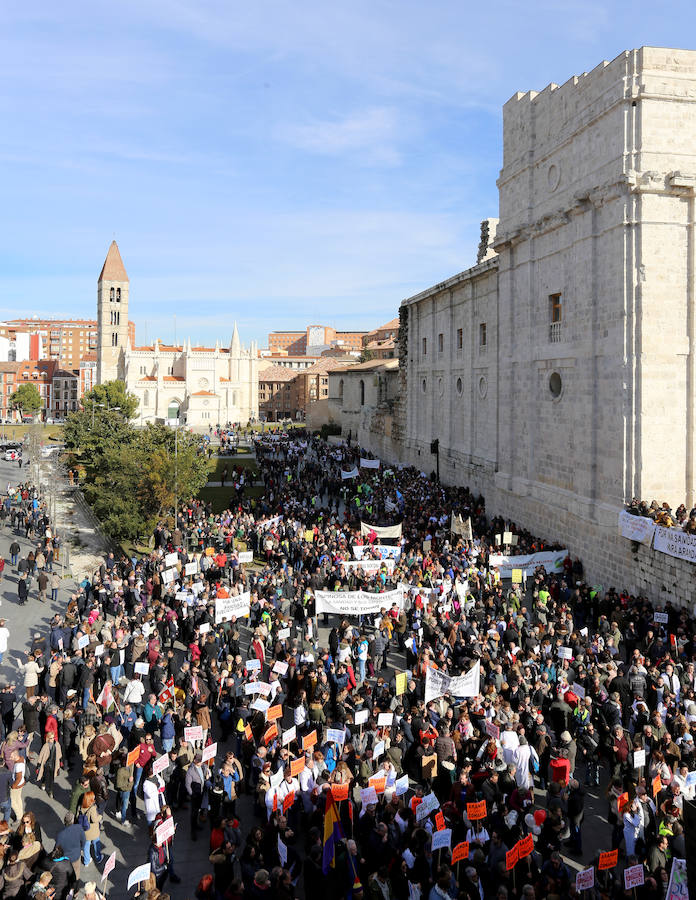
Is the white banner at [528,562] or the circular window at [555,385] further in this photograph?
the circular window at [555,385]

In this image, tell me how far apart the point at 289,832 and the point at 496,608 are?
10.00m

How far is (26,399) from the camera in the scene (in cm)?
11475

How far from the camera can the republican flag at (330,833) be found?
9086 mm

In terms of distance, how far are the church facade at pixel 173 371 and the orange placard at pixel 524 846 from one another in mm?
94805

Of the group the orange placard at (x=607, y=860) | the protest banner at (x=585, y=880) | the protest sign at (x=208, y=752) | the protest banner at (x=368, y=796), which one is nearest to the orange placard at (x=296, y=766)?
the protest banner at (x=368, y=796)

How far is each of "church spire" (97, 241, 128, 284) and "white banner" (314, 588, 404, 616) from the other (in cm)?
10143

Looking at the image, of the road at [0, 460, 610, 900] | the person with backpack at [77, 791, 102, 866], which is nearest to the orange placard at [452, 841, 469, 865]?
the road at [0, 460, 610, 900]

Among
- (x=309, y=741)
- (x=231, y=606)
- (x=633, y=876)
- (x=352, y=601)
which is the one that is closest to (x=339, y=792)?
(x=309, y=741)

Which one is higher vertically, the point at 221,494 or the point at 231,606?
the point at 221,494

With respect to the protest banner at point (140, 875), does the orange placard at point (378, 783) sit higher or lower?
higher

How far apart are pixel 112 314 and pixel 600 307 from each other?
99.2 meters

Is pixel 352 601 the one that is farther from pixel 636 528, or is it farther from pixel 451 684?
pixel 636 528

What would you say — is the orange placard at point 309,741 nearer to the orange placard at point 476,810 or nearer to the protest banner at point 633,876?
the orange placard at point 476,810

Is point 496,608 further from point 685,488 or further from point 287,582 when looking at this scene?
point 685,488
